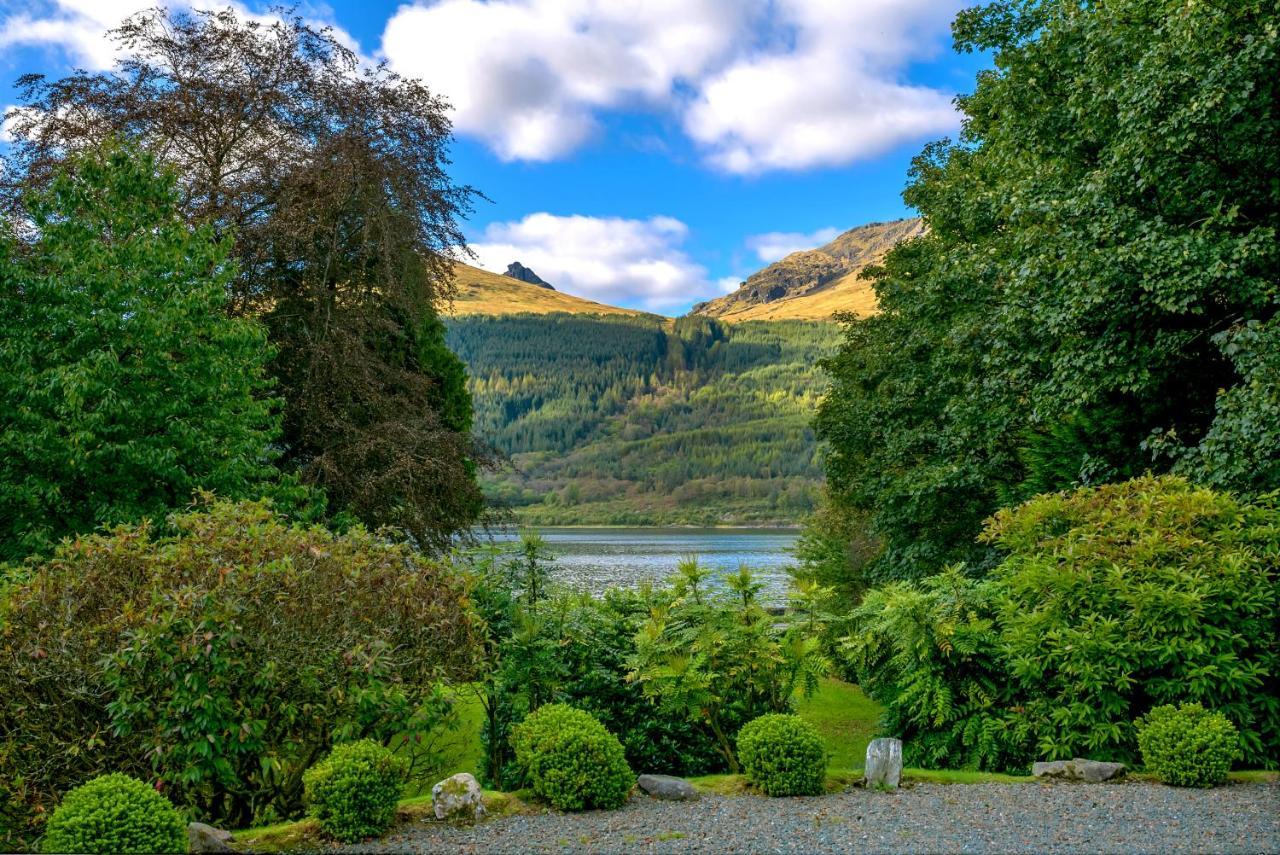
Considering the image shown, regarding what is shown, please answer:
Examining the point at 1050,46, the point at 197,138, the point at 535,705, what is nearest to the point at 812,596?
the point at 535,705

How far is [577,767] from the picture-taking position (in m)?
6.84

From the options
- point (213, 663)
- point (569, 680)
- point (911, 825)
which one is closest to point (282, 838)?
point (213, 663)

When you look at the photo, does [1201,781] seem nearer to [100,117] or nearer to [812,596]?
[812,596]

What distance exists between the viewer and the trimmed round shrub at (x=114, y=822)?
204 inches

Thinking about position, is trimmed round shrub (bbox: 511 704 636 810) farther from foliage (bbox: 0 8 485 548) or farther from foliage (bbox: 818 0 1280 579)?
foliage (bbox: 0 8 485 548)

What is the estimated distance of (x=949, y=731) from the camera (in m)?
Result: 9.09

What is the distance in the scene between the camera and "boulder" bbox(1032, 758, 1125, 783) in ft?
26.1

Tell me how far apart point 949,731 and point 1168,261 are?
7046mm

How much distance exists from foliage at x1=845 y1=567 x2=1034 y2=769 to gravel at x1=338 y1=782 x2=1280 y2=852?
1143mm

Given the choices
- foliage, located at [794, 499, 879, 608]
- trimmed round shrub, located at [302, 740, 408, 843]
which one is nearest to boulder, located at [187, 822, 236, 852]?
trimmed round shrub, located at [302, 740, 408, 843]

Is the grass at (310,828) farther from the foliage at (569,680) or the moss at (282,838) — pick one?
the foliage at (569,680)

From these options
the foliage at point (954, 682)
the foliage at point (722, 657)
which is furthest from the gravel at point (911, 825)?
the foliage at point (722, 657)

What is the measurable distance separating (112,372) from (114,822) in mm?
6844

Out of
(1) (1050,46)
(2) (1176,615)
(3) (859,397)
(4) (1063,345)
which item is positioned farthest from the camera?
(3) (859,397)
